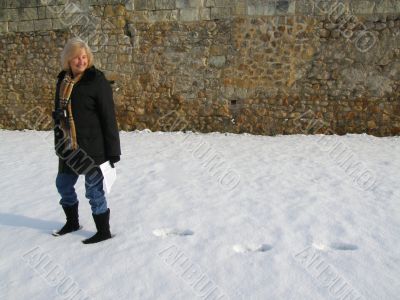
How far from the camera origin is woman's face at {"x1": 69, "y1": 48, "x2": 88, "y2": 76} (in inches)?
87.9

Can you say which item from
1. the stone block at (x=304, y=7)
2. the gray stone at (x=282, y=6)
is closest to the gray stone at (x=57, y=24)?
the gray stone at (x=282, y=6)

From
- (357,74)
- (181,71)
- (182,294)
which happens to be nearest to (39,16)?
(181,71)

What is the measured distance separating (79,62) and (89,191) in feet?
2.92

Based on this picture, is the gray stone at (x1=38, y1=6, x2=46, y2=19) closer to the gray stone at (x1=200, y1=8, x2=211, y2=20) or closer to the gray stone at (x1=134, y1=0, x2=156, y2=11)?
the gray stone at (x1=134, y1=0, x2=156, y2=11)

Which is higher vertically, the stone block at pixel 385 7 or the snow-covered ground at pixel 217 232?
the stone block at pixel 385 7

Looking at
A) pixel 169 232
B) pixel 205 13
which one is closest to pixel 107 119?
pixel 169 232

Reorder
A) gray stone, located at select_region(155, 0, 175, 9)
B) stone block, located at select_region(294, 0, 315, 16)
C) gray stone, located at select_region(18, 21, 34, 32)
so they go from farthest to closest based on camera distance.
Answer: gray stone, located at select_region(18, 21, 34, 32), gray stone, located at select_region(155, 0, 175, 9), stone block, located at select_region(294, 0, 315, 16)

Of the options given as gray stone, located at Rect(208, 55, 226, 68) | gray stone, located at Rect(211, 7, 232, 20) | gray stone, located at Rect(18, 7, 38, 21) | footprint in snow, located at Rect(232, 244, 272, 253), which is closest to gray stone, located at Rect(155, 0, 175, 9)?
gray stone, located at Rect(211, 7, 232, 20)

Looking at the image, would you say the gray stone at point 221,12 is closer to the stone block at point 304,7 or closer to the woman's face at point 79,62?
the stone block at point 304,7

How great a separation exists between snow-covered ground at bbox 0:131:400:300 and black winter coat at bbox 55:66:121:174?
0.63m

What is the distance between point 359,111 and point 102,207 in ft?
16.2

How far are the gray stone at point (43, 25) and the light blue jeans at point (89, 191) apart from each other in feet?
17.1

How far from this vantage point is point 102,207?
2.45 m

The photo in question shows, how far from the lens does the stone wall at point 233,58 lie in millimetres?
5617
